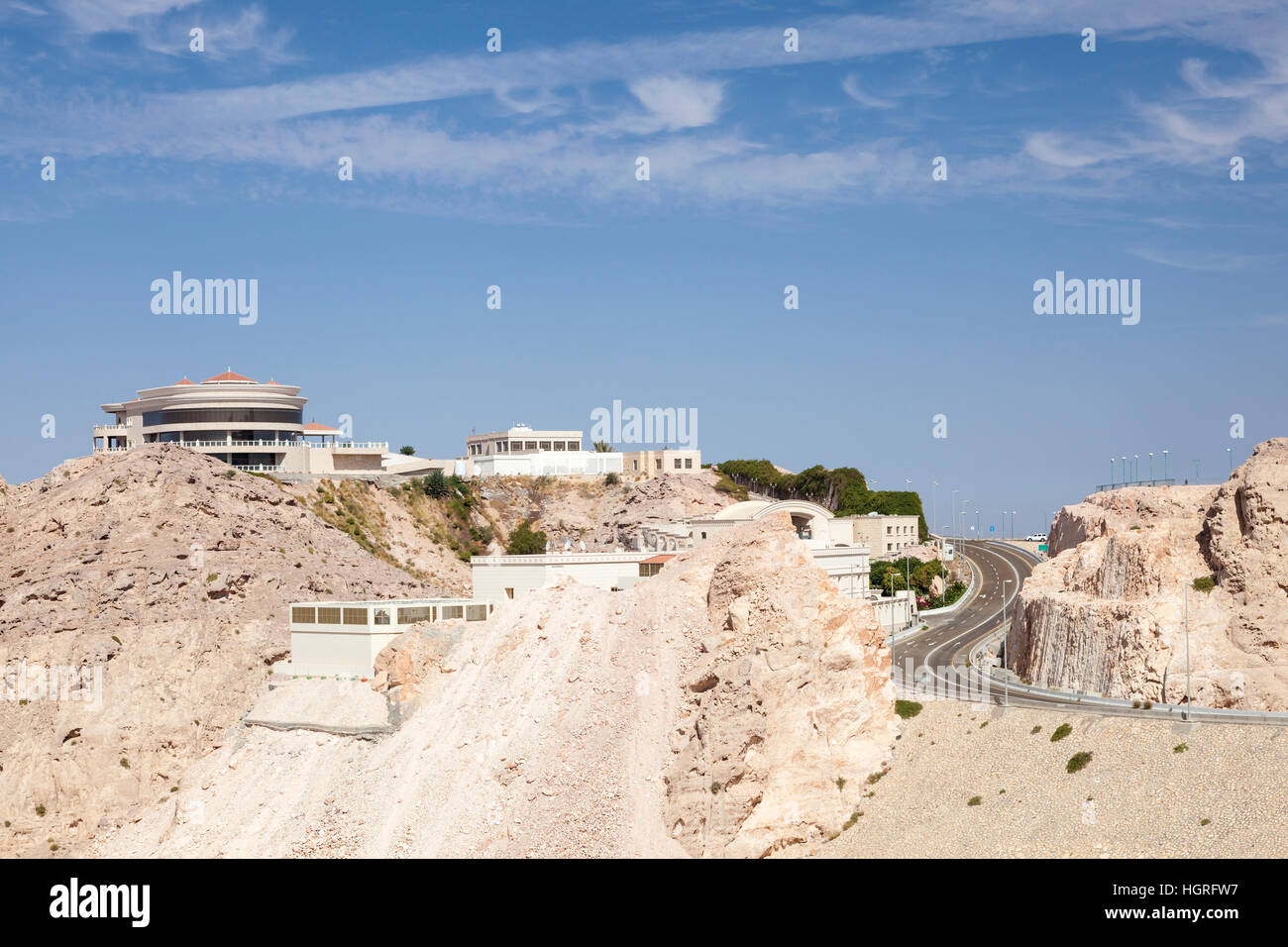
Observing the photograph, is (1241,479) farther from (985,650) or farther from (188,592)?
(188,592)

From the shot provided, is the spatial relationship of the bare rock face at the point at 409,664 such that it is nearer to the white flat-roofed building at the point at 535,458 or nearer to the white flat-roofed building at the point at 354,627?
the white flat-roofed building at the point at 354,627

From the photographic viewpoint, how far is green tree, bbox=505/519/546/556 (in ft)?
373

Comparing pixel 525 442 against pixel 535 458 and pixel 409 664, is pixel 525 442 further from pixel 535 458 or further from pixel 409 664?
pixel 409 664

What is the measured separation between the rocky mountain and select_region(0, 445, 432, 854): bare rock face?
16.6 ft

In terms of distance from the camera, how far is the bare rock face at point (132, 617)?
68.4 metres

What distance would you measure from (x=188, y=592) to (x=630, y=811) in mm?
34648

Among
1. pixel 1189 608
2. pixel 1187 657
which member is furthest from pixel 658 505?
pixel 1187 657

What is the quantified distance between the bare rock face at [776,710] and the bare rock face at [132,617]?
2691 cm

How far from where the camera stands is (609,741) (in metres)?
54.9

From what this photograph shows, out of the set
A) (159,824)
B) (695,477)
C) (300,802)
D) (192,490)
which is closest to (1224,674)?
(300,802)

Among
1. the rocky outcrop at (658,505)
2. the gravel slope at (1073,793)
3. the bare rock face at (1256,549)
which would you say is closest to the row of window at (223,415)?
the rocky outcrop at (658,505)

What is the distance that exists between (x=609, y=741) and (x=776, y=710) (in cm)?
646

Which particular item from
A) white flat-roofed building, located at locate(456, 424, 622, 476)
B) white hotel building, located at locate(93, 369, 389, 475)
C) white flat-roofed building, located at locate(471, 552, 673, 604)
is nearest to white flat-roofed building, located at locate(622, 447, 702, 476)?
white flat-roofed building, located at locate(456, 424, 622, 476)

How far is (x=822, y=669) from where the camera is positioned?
190ft
